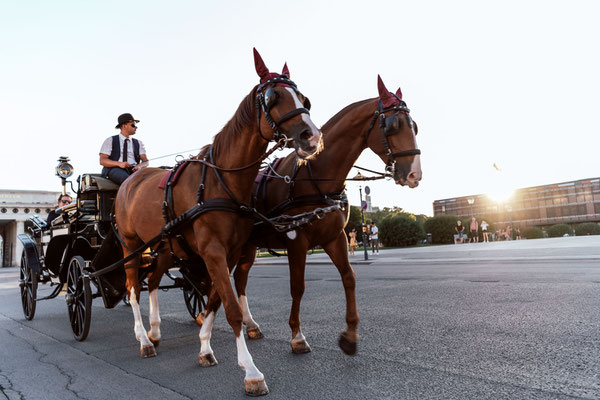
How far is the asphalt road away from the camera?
325 centimetres

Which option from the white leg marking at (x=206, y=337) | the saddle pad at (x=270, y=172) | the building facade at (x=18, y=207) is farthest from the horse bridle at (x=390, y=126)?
the building facade at (x=18, y=207)

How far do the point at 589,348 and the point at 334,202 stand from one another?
2.76 metres

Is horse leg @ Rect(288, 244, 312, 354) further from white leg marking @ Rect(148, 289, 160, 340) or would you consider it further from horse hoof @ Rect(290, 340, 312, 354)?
white leg marking @ Rect(148, 289, 160, 340)

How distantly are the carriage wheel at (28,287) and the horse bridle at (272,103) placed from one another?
18.9ft

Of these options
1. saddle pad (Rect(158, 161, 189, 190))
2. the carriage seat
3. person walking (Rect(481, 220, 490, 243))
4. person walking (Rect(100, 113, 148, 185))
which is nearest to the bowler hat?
person walking (Rect(100, 113, 148, 185))

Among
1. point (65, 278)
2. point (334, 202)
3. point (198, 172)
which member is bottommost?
point (65, 278)

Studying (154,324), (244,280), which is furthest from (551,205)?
(154,324)

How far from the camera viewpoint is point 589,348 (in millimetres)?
4023

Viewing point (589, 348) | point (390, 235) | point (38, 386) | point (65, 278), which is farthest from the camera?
point (390, 235)

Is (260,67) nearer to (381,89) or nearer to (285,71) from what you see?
(285,71)

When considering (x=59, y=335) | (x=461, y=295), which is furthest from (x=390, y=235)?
(x=59, y=335)

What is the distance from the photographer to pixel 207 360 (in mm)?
4086

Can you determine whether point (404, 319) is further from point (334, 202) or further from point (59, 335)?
point (59, 335)

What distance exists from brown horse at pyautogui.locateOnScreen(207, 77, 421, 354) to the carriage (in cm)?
136
